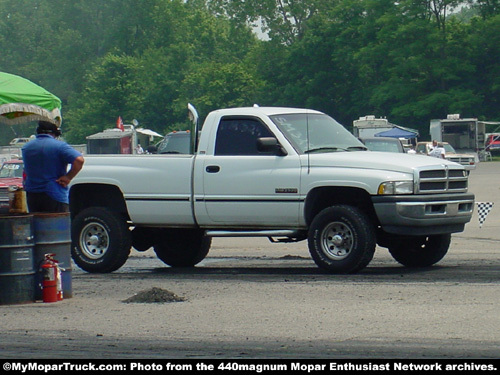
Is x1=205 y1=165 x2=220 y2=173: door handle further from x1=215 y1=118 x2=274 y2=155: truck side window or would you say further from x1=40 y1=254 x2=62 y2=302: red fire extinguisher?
x1=40 y1=254 x2=62 y2=302: red fire extinguisher

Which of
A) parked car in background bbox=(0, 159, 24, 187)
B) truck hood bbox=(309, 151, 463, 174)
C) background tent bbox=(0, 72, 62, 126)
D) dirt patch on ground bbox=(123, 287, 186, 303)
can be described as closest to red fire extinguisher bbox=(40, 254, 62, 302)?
dirt patch on ground bbox=(123, 287, 186, 303)

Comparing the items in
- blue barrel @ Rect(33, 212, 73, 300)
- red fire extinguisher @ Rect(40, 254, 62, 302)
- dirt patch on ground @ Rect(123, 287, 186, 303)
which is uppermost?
blue barrel @ Rect(33, 212, 73, 300)

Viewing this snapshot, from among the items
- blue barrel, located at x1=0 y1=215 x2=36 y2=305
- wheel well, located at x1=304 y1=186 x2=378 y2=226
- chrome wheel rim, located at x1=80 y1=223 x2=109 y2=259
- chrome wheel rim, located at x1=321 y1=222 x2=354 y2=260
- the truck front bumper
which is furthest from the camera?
chrome wheel rim, located at x1=80 y1=223 x2=109 y2=259

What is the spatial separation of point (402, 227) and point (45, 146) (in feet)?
13.9

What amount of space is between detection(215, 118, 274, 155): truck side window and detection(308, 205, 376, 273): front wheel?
1358 mm

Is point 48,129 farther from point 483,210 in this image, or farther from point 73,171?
point 483,210

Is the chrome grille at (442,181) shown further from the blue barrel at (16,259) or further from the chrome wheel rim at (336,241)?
the blue barrel at (16,259)

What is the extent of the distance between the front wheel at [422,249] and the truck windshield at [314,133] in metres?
1.41

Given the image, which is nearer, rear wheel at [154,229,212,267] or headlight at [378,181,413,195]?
headlight at [378,181,413,195]

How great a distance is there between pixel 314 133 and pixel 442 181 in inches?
69.5

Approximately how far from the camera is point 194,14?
11656 centimetres

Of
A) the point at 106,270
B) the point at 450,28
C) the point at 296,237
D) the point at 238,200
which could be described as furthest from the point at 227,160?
the point at 450,28

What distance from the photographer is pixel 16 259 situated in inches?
405

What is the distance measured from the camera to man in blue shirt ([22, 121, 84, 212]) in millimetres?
11195
